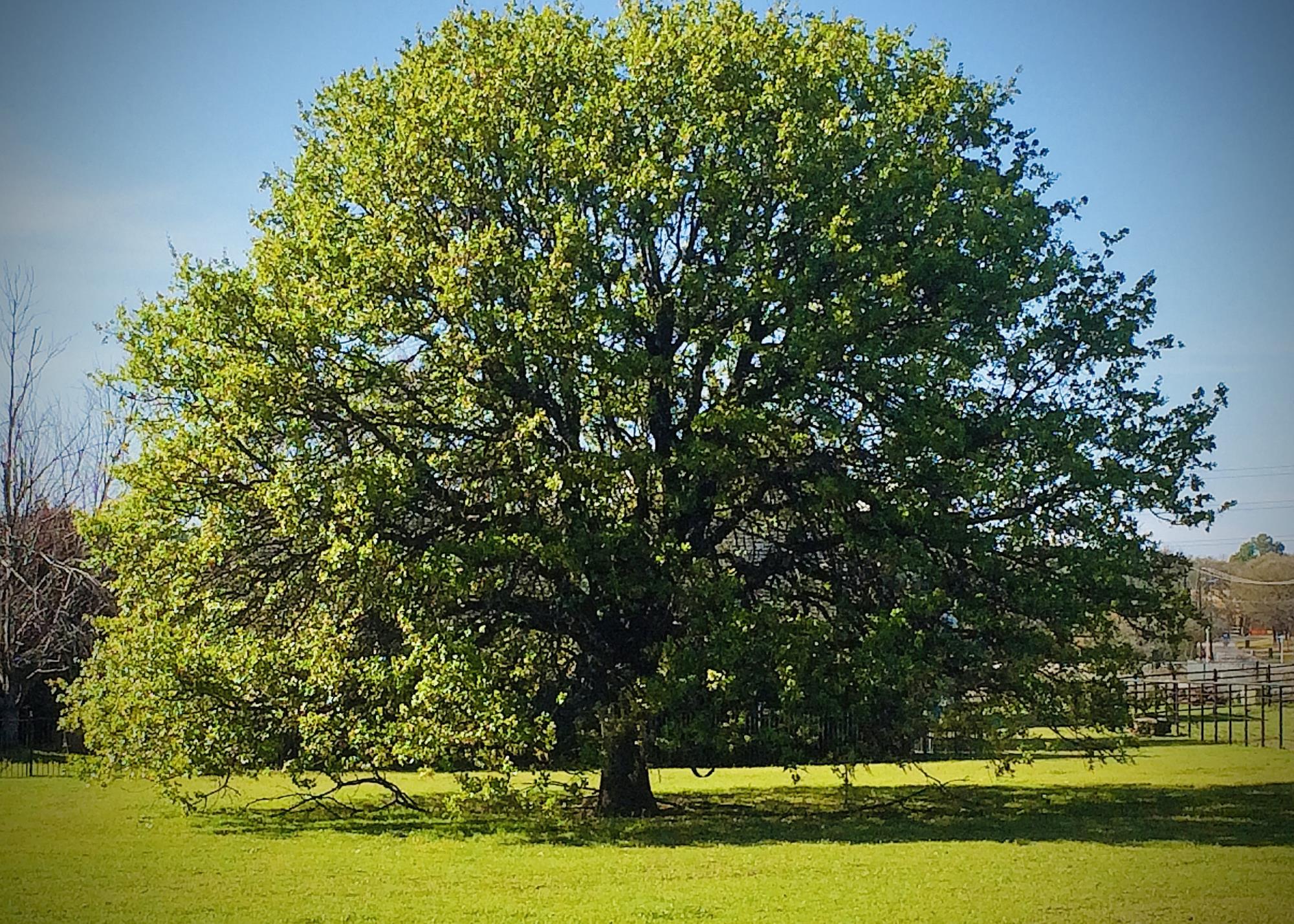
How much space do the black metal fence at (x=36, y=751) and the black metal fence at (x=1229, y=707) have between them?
24.4m

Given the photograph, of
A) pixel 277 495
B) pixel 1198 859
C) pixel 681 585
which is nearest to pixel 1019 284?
pixel 681 585

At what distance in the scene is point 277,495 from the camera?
708 inches

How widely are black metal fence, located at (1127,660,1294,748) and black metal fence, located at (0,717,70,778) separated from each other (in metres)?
24.4

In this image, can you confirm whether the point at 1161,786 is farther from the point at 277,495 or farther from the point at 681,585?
the point at 277,495

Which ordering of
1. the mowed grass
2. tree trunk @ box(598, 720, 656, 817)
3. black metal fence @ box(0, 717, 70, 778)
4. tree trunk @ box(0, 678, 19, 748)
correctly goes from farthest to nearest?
1. tree trunk @ box(0, 678, 19, 748)
2. black metal fence @ box(0, 717, 70, 778)
3. tree trunk @ box(598, 720, 656, 817)
4. the mowed grass

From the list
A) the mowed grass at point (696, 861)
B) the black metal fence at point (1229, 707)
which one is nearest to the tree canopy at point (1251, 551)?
the black metal fence at point (1229, 707)

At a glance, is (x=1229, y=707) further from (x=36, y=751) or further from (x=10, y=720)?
(x=10, y=720)

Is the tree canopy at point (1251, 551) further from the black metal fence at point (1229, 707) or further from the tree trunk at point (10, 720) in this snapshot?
the tree trunk at point (10, 720)

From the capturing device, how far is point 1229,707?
127 ft

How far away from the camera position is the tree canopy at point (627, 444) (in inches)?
728

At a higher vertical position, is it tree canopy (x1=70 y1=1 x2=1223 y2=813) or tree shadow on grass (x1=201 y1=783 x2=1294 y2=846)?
tree canopy (x1=70 y1=1 x2=1223 y2=813)

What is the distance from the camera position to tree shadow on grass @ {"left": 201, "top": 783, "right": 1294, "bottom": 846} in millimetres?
18000

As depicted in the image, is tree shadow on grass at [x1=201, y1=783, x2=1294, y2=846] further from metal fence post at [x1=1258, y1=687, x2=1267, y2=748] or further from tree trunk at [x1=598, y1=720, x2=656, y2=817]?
metal fence post at [x1=1258, y1=687, x2=1267, y2=748]

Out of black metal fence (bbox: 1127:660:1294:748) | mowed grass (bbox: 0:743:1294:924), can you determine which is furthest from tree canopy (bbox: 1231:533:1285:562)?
mowed grass (bbox: 0:743:1294:924)
